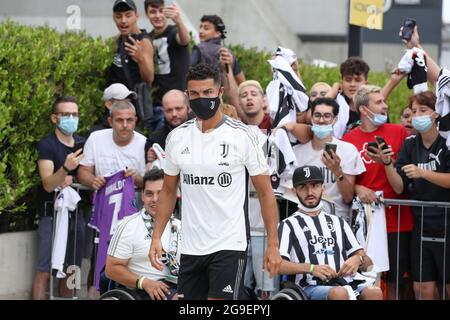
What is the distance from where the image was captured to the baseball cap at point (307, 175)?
980 cm

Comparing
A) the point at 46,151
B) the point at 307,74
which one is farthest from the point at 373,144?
the point at 307,74

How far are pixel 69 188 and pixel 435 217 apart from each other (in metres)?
3.57

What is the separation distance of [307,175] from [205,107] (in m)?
1.93

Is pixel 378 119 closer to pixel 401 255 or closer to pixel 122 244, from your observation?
pixel 401 255

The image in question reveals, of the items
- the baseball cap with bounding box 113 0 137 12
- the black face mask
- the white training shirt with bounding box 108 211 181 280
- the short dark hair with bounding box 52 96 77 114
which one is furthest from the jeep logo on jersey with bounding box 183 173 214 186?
the baseball cap with bounding box 113 0 137 12

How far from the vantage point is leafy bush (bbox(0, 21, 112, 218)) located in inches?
429

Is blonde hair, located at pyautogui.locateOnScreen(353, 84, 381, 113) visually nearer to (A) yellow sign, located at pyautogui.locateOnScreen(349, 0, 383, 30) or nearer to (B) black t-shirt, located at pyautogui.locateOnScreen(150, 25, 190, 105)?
(A) yellow sign, located at pyautogui.locateOnScreen(349, 0, 383, 30)

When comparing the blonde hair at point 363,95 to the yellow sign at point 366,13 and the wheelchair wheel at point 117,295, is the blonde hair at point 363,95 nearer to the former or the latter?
the yellow sign at point 366,13

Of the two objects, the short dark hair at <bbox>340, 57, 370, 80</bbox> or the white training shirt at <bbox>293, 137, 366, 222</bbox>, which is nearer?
the white training shirt at <bbox>293, 137, 366, 222</bbox>

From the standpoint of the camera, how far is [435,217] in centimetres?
1036

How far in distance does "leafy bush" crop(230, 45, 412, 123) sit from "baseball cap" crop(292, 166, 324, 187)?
4786 mm

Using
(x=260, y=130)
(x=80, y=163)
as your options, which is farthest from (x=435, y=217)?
(x=80, y=163)

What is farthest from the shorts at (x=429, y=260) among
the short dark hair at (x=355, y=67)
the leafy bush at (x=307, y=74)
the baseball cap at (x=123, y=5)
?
the leafy bush at (x=307, y=74)
